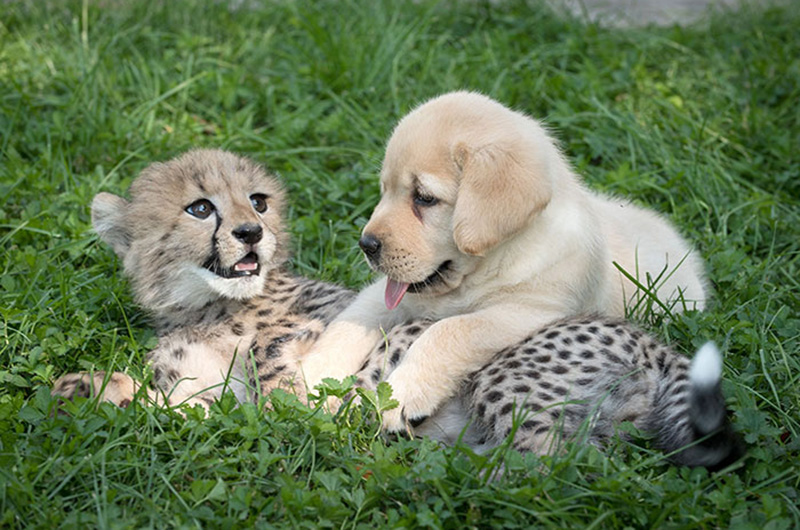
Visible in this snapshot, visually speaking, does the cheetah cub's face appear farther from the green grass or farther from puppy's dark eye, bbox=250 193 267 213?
the green grass

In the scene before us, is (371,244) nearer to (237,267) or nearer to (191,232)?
(237,267)

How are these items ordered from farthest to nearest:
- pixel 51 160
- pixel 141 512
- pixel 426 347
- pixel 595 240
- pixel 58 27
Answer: pixel 58 27, pixel 51 160, pixel 595 240, pixel 426 347, pixel 141 512

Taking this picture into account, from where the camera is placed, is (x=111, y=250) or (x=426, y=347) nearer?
(x=426, y=347)

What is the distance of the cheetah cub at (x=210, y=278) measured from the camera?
12.6 feet

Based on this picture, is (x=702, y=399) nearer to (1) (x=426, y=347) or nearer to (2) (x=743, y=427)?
(2) (x=743, y=427)

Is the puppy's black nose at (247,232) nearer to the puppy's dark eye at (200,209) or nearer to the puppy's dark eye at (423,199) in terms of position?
the puppy's dark eye at (200,209)

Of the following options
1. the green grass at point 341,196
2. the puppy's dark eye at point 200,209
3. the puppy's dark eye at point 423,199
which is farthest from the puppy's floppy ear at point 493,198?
the puppy's dark eye at point 200,209

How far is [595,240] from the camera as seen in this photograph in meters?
3.96

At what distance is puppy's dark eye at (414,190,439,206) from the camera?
143 inches

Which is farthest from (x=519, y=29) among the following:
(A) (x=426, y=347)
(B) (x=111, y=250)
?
(A) (x=426, y=347)

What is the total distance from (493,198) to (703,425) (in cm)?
106

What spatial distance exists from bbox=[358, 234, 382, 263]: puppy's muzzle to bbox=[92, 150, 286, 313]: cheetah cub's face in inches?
20.9

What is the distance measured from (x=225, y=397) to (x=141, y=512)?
1.98 feet

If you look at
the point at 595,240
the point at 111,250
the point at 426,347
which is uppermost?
the point at 595,240
